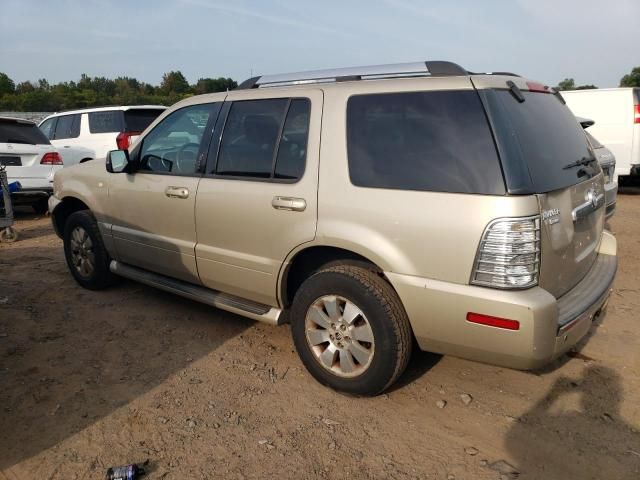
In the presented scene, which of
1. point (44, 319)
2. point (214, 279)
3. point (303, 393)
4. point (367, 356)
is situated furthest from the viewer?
point (44, 319)

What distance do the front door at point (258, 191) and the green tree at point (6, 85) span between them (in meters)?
45.5

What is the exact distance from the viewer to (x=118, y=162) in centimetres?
437

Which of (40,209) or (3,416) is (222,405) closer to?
(3,416)

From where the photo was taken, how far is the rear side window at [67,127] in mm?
11352

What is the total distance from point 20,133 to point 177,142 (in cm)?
621

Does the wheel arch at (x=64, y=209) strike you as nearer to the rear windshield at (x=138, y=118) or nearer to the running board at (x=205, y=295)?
the running board at (x=205, y=295)

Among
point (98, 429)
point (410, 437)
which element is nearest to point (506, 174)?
point (410, 437)

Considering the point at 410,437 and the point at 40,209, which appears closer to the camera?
the point at 410,437

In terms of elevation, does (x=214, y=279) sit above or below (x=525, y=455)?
above

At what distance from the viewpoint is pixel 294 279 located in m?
3.61

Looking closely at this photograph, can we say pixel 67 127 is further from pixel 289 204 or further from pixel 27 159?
pixel 289 204

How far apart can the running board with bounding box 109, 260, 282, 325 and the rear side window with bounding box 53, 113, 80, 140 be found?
305 inches

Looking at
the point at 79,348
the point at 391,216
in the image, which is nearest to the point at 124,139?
the point at 79,348

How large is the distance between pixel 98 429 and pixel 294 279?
1485mm
